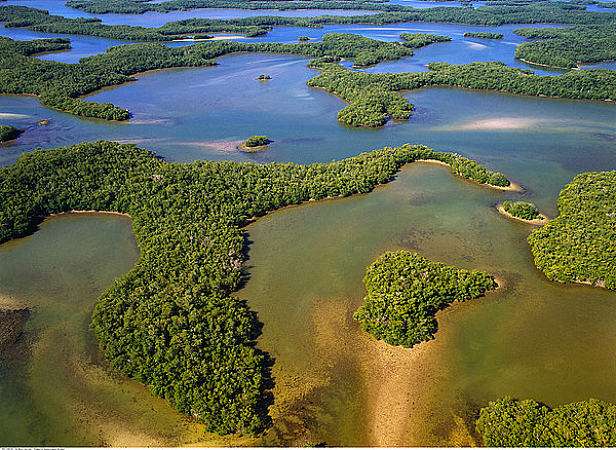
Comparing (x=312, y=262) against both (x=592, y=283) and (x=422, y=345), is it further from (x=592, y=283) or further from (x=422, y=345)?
(x=592, y=283)

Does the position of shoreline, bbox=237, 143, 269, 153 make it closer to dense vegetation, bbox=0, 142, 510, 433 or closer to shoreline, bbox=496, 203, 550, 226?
dense vegetation, bbox=0, 142, 510, 433

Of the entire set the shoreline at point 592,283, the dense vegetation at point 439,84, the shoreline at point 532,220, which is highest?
the dense vegetation at point 439,84

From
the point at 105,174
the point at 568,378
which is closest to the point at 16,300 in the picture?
the point at 105,174

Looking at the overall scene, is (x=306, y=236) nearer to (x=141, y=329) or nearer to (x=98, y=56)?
(x=141, y=329)

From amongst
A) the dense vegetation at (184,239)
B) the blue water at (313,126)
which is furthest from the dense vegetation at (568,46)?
the dense vegetation at (184,239)

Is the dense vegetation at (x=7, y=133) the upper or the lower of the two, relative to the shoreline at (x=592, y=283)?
upper

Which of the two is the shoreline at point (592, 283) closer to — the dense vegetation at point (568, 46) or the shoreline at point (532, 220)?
the shoreline at point (532, 220)

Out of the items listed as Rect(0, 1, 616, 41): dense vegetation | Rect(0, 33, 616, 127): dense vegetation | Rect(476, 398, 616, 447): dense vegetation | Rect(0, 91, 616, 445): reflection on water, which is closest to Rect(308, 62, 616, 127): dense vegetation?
Result: Rect(0, 33, 616, 127): dense vegetation
